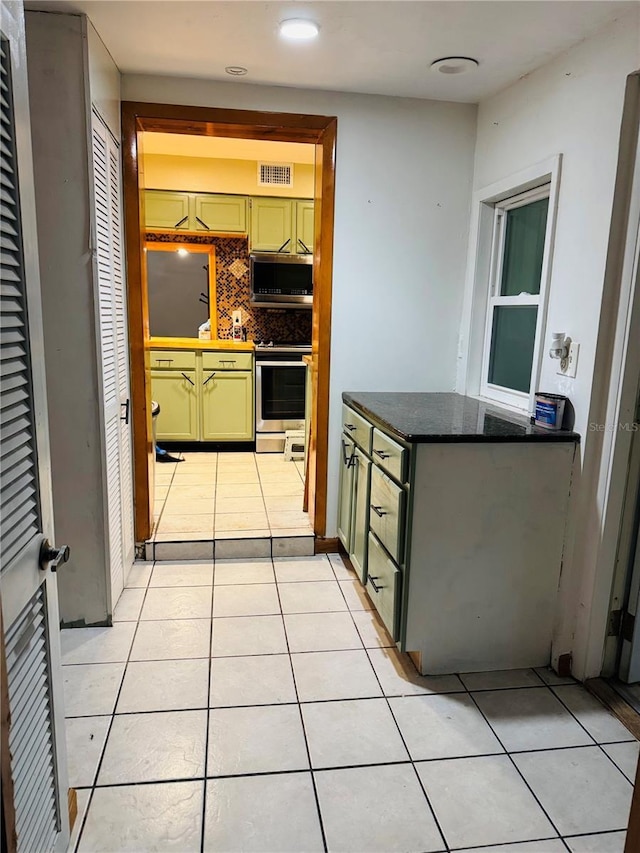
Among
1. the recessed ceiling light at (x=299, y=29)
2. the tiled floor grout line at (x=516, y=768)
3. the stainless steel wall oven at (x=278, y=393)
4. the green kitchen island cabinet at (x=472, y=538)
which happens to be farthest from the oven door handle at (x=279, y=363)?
the tiled floor grout line at (x=516, y=768)

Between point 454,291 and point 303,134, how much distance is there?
1077 mm

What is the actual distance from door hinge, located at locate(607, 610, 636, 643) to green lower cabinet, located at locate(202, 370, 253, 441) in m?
3.42

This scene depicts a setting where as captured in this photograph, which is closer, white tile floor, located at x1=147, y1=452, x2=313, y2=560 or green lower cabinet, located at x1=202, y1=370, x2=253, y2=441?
white tile floor, located at x1=147, y1=452, x2=313, y2=560

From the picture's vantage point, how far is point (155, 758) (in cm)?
169

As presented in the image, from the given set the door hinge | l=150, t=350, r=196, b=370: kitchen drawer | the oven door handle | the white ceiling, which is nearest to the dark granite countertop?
the door hinge

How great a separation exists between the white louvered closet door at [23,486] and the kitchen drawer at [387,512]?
1.21 metres

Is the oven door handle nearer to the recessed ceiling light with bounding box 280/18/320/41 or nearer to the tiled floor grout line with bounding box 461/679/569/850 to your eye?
the recessed ceiling light with bounding box 280/18/320/41

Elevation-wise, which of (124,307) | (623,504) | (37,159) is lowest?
(623,504)

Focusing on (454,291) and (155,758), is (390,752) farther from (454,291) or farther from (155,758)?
(454,291)

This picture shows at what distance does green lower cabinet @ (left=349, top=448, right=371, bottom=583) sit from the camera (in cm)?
251

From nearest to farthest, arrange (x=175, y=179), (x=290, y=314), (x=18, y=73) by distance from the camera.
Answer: (x=18, y=73) → (x=175, y=179) → (x=290, y=314)

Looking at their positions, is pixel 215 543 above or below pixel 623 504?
below

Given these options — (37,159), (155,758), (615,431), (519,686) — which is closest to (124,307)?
(37,159)

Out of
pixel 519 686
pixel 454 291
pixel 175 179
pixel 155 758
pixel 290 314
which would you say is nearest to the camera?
pixel 155 758
